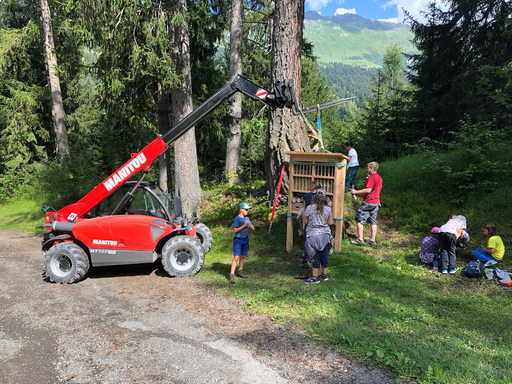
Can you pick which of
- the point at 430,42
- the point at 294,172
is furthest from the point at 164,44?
the point at 430,42

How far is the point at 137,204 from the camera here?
7422 millimetres

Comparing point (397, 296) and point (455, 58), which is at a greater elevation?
point (455, 58)

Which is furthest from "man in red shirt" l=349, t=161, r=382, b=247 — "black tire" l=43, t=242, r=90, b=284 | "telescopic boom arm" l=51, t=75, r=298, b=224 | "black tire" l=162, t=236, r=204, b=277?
"black tire" l=43, t=242, r=90, b=284

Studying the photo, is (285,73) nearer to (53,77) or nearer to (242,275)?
(242,275)

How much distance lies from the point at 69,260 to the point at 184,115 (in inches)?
245

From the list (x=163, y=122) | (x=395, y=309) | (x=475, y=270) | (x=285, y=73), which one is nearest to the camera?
(x=395, y=309)

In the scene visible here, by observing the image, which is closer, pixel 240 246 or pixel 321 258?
pixel 321 258

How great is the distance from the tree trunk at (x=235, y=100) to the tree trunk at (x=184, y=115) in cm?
170

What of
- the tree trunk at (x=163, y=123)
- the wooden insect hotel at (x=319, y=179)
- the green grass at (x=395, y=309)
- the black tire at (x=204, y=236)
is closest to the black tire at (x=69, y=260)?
the green grass at (x=395, y=309)

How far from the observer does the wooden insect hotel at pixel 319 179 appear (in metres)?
7.70

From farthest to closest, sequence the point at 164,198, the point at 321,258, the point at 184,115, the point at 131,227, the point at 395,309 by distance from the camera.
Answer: the point at 184,115 → the point at 164,198 → the point at 131,227 → the point at 321,258 → the point at 395,309

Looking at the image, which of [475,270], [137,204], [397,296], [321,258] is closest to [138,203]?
[137,204]

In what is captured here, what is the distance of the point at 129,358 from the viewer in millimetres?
4156

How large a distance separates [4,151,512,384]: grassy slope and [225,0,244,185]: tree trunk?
18.0 ft
